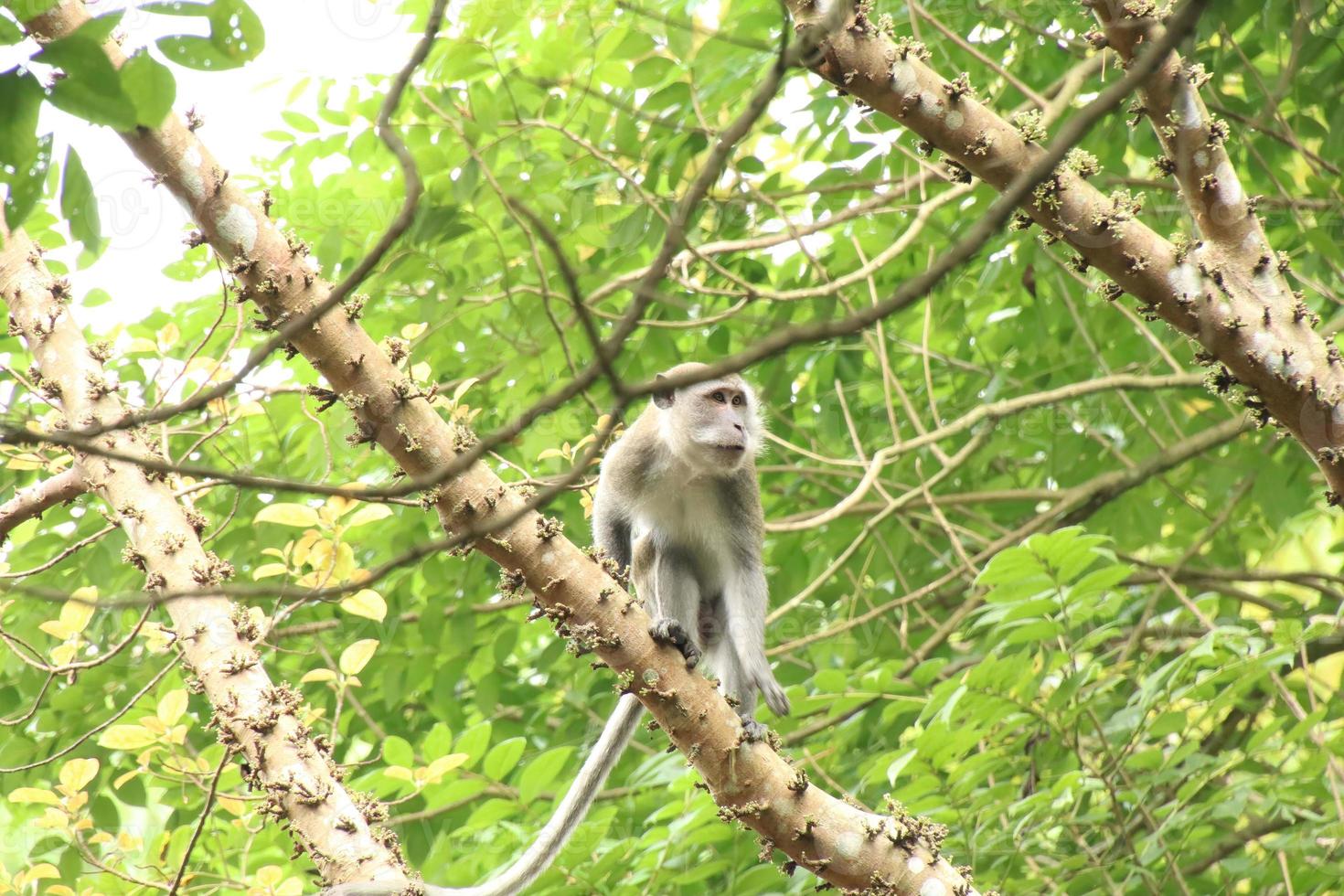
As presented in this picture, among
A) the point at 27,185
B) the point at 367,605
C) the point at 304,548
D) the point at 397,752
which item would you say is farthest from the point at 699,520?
the point at 27,185

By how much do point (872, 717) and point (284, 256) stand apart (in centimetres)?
412

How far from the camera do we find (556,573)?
406cm

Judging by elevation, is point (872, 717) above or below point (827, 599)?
below

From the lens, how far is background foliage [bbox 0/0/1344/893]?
5160 millimetres

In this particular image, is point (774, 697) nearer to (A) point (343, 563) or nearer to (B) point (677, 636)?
(B) point (677, 636)

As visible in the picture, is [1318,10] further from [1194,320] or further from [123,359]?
[123,359]

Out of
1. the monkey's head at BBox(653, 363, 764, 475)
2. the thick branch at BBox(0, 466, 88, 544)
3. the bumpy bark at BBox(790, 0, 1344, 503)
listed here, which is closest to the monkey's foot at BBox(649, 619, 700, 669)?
the monkey's head at BBox(653, 363, 764, 475)

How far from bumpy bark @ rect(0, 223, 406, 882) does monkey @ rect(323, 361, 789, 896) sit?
2346 millimetres

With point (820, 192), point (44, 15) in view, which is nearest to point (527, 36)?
point (820, 192)

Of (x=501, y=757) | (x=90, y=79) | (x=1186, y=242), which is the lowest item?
(x=501, y=757)

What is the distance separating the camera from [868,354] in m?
8.12

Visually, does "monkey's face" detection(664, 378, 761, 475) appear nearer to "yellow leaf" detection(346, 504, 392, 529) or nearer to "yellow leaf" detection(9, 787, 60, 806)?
"yellow leaf" detection(346, 504, 392, 529)

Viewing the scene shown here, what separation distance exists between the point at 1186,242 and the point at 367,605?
3.16 m

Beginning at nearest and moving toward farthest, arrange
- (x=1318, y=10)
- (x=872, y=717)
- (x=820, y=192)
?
(x=1318, y=10)
(x=872, y=717)
(x=820, y=192)
